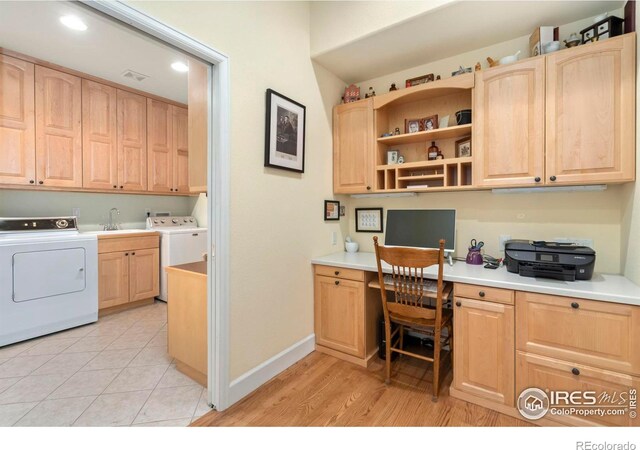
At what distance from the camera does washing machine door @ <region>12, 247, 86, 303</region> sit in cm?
257

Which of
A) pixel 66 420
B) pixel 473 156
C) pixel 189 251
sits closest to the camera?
pixel 66 420

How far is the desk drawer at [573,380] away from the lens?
1.40 metres

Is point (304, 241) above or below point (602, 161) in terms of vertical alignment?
below

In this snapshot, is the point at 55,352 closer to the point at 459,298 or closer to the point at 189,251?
the point at 189,251

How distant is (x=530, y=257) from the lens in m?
1.71

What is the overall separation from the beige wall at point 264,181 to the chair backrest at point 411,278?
0.73 m

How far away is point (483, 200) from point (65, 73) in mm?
4388

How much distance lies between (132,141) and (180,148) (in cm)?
64

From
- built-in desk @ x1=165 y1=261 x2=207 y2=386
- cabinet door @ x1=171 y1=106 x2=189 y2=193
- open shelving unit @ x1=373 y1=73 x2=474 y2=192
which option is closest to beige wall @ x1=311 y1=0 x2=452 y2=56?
open shelving unit @ x1=373 y1=73 x2=474 y2=192

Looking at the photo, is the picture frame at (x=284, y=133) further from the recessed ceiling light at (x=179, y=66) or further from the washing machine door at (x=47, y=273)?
the washing machine door at (x=47, y=273)

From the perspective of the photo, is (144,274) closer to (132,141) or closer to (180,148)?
(132,141)

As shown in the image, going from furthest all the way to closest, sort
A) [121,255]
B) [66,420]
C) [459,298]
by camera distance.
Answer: [121,255] → [459,298] → [66,420]

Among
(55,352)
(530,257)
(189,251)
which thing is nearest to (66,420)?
(55,352)

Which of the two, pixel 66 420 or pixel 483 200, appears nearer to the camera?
pixel 66 420
